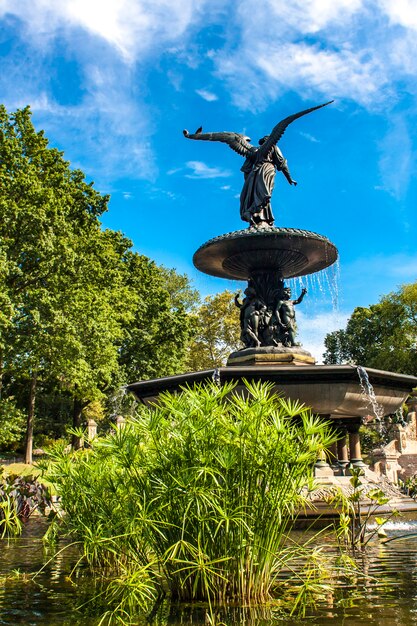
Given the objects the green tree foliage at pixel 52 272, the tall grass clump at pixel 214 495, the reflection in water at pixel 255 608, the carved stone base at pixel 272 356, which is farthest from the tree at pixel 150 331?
the tall grass clump at pixel 214 495

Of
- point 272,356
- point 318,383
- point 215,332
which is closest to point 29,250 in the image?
point 272,356

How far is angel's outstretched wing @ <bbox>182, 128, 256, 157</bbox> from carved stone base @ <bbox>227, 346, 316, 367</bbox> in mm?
4821

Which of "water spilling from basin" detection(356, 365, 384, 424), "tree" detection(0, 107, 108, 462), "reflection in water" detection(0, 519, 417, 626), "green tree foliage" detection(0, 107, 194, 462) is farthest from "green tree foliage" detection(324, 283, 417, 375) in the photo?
"reflection in water" detection(0, 519, 417, 626)

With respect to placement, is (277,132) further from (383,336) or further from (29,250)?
(383,336)

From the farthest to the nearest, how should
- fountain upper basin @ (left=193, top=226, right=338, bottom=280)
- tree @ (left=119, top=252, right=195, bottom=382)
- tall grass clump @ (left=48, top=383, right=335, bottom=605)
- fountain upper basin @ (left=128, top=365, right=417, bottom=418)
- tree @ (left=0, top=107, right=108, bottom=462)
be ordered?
1. tree @ (left=119, top=252, right=195, bottom=382)
2. tree @ (left=0, top=107, right=108, bottom=462)
3. fountain upper basin @ (left=193, top=226, right=338, bottom=280)
4. fountain upper basin @ (left=128, top=365, right=417, bottom=418)
5. tall grass clump @ (left=48, top=383, right=335, bottom=605)

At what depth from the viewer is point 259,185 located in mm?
14773

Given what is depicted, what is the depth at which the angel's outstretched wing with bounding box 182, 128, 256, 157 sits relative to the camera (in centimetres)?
1516

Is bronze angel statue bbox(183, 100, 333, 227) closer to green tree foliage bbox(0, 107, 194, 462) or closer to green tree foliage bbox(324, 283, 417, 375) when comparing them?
green tree foliage bbox(0, 107, 194, 462)

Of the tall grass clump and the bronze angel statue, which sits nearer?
the tall grass clump

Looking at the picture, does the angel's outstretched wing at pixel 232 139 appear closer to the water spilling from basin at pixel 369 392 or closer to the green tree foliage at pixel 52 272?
the water spilling from basin at pixel 369 392

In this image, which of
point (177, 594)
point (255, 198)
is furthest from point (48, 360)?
point (177, 594)

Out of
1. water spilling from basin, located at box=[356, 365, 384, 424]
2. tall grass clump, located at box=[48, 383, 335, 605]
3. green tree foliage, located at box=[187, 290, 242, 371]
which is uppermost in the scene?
green tree foliage, located at box=[187, 290, 242, 371]

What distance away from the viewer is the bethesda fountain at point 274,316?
10773mm

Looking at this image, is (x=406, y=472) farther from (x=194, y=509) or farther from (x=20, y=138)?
(x=194, y=509)
